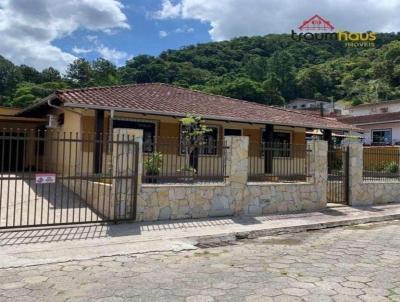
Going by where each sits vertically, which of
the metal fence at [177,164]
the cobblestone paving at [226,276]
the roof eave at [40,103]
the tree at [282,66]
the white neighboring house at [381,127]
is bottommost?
the cobblestone paving at [226,276]

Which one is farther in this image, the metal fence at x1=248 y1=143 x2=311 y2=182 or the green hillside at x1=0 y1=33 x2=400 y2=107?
the green hillside at x1=0 y1=33 x2=400 y2=107

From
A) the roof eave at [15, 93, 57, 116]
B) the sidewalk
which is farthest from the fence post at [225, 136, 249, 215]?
the roof eave at [15, 93, 57, 116]

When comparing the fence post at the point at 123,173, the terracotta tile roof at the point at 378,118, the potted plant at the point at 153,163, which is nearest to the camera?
the fence post at the point at 123,173

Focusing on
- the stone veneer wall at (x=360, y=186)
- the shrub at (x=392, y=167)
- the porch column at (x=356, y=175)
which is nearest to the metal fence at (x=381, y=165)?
the shrub at (x=392, y=167)

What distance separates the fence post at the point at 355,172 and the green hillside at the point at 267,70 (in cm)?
3994

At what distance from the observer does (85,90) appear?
17516 millimetres

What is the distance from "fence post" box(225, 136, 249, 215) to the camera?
11.0m

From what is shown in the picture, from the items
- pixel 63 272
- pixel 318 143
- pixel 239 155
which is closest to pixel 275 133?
pixel 318 143

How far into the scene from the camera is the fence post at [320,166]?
41.5ft

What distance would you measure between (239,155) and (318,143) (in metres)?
3.13

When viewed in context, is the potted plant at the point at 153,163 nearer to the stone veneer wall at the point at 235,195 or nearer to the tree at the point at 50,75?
the stone veneer wall at the point at 235,195

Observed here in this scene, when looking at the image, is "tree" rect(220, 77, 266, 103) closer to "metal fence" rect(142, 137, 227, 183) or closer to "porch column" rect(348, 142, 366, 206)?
"porch column" rect(348, 142, 366, 206)

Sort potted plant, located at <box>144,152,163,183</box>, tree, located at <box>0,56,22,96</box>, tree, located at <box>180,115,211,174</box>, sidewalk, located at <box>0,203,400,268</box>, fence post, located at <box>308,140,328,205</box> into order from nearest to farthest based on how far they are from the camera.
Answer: sidewalk, located at <box>0,203,400,268</box> < potted plant, located at <box>144,152,163,183</box> < fence post, located at <box>308,140,328,205</box> < tree, located at <box>180,115,211,174</box> < tree, located at <box>0,56,22,96</box>

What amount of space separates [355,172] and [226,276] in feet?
30.6
